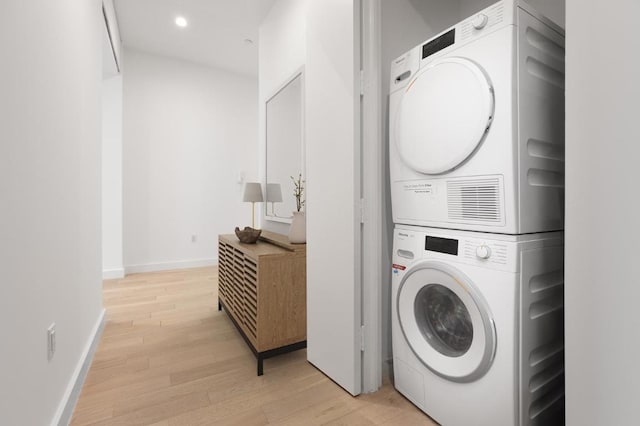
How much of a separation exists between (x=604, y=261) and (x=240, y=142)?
459cm

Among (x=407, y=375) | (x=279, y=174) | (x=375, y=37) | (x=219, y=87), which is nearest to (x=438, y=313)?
(x=407, y=375)

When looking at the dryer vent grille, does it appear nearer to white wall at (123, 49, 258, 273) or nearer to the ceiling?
the ceiling

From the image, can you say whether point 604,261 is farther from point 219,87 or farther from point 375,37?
point 219,87

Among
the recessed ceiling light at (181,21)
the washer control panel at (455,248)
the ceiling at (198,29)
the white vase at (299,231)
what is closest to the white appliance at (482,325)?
the washer control panel at (455,248)

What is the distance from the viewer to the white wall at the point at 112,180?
3719mm

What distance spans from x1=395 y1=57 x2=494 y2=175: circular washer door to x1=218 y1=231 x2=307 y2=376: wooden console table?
3.11ft

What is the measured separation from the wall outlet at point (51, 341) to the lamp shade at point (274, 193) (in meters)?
1.82

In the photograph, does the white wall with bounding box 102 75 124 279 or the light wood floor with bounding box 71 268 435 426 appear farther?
the white wall with bounding box 102 75 124 279

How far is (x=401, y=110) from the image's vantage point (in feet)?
4.78

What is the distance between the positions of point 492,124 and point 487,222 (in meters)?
0.37

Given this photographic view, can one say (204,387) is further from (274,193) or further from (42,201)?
(274,193)

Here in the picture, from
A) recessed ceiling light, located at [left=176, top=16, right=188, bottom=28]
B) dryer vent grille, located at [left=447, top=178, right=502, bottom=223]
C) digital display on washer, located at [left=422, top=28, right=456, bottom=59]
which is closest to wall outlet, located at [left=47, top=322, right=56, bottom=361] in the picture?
dryer vent grille, located at [left=447, top=178, right=502, bottom=223]

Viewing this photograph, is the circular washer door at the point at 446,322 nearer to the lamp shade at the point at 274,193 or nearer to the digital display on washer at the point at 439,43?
the digital display on washer at the point at 439,43

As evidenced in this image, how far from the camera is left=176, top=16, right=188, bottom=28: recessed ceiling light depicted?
10.7ft
